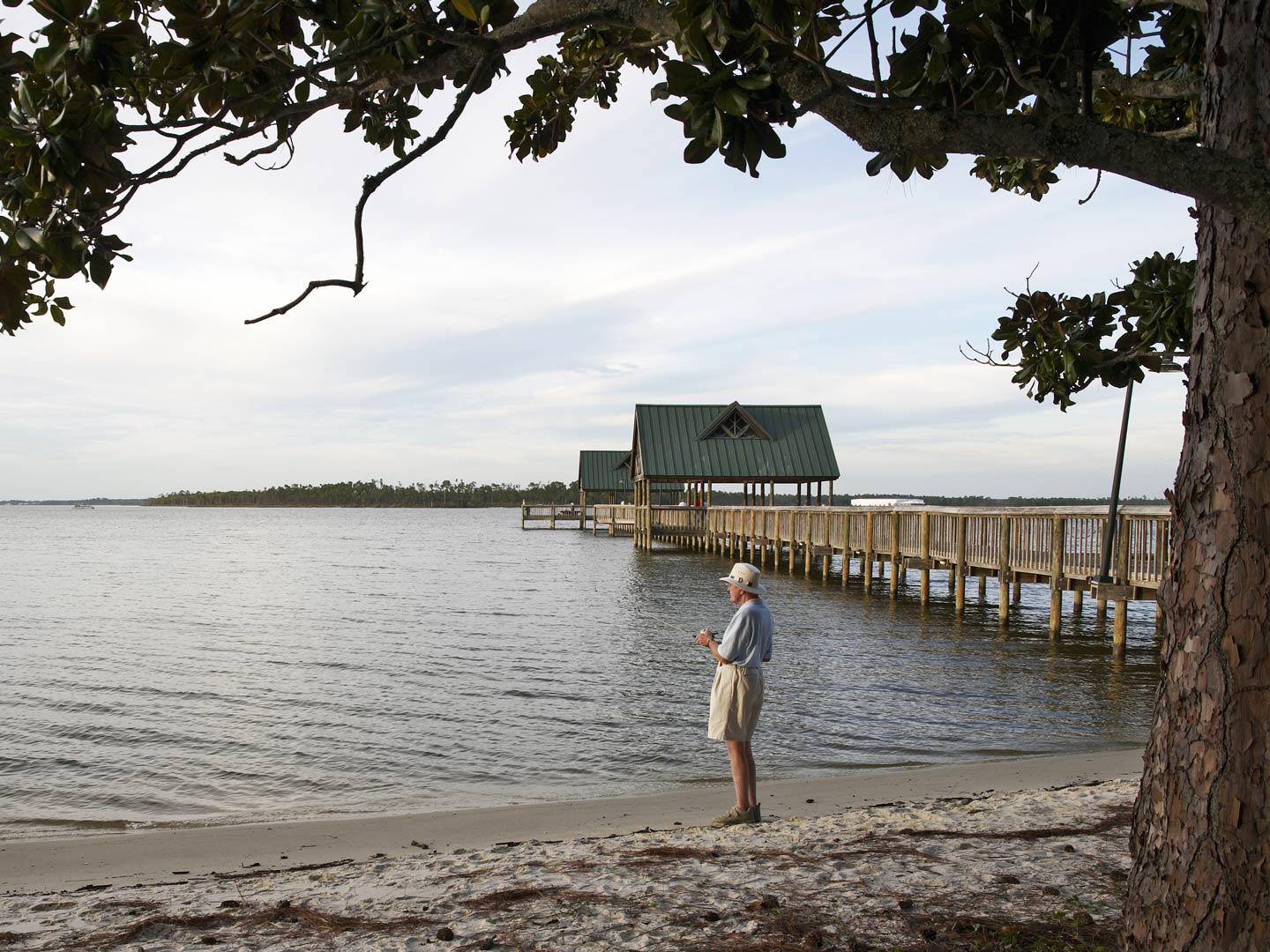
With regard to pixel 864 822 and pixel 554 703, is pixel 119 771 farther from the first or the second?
pixel 864 822

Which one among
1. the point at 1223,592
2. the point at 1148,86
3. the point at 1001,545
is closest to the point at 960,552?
the point at 1001,545

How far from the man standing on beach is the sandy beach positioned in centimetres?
42

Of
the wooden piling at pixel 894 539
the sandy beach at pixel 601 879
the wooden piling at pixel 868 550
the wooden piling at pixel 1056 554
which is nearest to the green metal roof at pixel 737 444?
the wooden piling at pixel 868 550

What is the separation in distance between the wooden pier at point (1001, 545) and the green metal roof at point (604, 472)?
120 ft

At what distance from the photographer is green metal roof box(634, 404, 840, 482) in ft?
151

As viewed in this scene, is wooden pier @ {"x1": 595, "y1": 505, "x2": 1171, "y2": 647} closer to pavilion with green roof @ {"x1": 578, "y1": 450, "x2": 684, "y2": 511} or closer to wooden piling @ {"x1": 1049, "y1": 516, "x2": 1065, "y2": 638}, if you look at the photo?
wooden piling @ {"x1": 1049, "y1": 516, "x2": 1065, "y2": 638}

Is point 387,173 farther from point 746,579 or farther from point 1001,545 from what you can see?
point 1001,545

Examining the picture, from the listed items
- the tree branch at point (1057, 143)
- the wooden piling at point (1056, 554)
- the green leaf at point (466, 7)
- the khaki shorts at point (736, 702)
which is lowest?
the khaki shorts at point (736, 702)

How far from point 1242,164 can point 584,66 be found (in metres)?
4.76

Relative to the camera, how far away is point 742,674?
6551 millimetres

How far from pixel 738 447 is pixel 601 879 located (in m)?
42.6

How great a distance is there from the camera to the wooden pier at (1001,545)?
14.9 m

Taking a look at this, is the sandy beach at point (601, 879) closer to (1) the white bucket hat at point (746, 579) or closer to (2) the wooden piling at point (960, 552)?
(1) the white bucket hat at point (746, 579)

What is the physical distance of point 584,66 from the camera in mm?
6898
